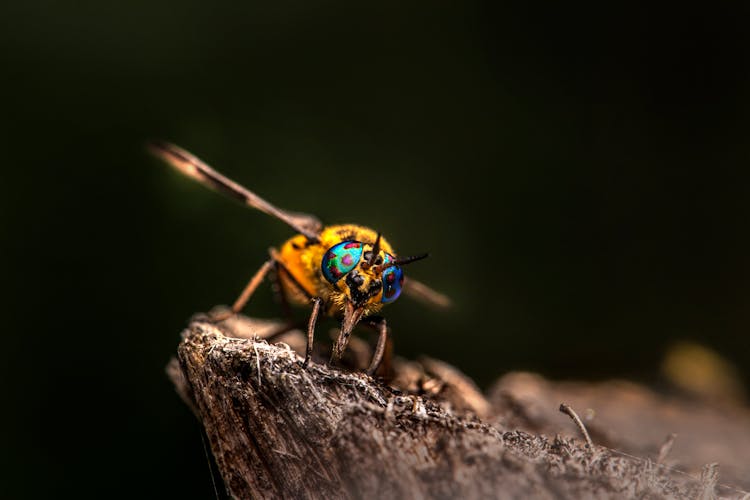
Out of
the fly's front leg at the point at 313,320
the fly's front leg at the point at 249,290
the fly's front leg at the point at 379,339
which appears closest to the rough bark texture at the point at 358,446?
the fly's front leg at the point at 313,320

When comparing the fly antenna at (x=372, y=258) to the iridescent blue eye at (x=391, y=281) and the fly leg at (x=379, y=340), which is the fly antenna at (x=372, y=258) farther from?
the fly leg at (x=379, y=340)

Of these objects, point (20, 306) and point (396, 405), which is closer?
point (396, 405)

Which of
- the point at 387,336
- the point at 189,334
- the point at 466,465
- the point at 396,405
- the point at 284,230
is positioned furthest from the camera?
the point at 284,230

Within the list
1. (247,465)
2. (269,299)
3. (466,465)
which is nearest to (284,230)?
(269,299)

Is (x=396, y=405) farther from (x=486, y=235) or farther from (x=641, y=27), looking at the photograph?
(x=641, y=27)

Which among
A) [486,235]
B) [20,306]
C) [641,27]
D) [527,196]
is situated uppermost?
[641,27]

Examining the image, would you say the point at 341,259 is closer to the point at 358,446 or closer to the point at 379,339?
the point at 379,339

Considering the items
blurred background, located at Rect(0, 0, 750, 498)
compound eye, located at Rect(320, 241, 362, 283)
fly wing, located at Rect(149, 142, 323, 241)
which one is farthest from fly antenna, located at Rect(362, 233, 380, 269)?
blurred background, located at Rect(0, 0, 750, 498)
